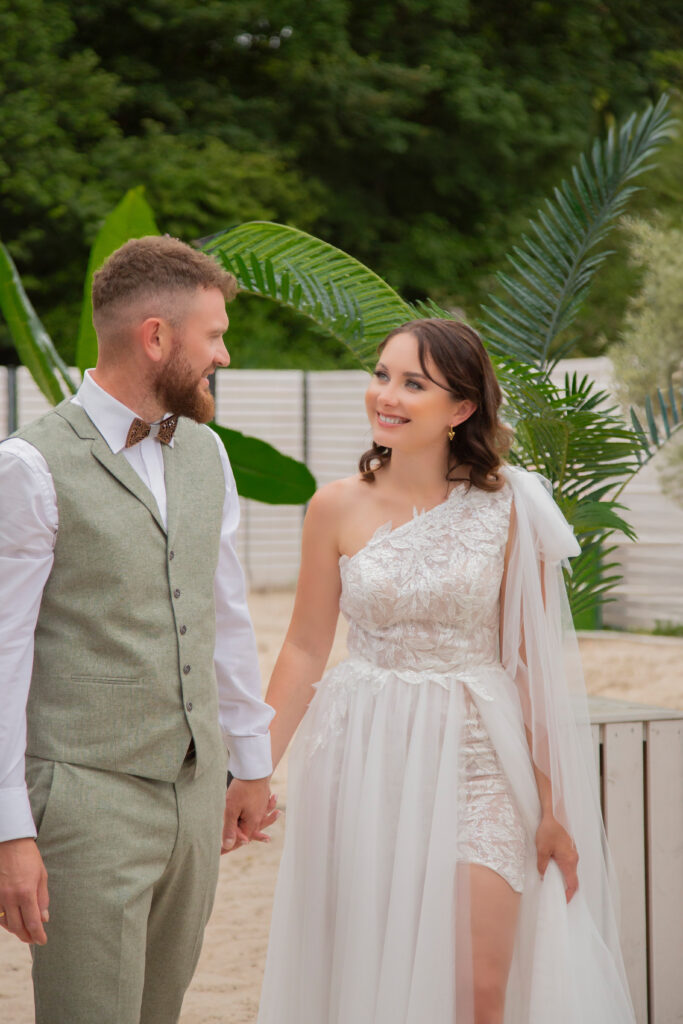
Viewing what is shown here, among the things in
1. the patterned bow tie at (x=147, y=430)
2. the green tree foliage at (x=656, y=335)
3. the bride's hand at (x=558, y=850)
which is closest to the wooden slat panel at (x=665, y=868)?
the bride's hand at (x=558, y=850)

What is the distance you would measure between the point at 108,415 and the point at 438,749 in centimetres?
110

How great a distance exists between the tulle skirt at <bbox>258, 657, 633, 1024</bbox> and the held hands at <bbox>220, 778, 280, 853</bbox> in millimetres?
367

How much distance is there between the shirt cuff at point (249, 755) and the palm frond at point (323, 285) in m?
2.33

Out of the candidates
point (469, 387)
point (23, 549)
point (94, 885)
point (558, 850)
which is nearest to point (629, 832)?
point (558, 850)

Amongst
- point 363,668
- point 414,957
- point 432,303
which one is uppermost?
point 432,303

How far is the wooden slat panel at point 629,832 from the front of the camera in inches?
138

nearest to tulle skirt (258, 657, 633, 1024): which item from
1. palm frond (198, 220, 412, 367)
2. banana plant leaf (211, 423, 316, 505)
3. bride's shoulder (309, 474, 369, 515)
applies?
bride's shoulder (309, 474, 369, 515)

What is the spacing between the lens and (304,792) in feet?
9.69

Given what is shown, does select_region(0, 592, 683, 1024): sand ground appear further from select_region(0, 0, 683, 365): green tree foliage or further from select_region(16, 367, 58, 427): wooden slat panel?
select_region(0, 0, 683, 365): green tree foliage

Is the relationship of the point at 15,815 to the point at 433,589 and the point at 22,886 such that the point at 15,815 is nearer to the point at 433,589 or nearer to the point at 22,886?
the point at 22,886

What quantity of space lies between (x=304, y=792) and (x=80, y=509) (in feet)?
3.74

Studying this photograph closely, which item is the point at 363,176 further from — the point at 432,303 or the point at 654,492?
the point at 432,303

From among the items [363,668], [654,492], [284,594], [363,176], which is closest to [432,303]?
[363,668]

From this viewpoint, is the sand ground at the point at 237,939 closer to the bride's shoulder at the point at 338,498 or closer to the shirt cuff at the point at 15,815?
the shirt cuff at the point at 15,815
